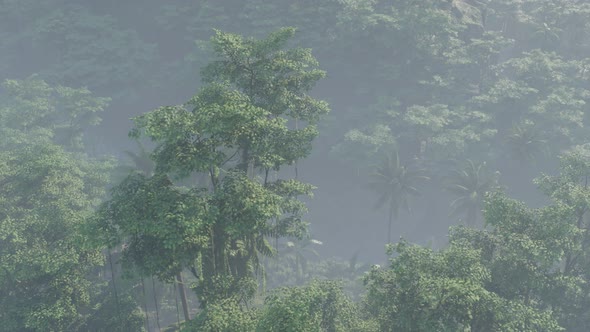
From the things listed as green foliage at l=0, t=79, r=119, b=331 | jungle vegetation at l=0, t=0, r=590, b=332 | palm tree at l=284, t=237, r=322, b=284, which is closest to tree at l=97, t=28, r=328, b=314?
jungle vegetation at l=0, t=0, r=590, b=332

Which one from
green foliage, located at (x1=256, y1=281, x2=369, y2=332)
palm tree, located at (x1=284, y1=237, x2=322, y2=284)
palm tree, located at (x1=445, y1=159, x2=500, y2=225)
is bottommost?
green foliage, located at (x1=256, y1=281, x2=369, y2=332)

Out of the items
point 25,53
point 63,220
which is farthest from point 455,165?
point 25,53

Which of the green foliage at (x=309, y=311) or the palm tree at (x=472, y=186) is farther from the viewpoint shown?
the palm tree at (x=472, y=186)

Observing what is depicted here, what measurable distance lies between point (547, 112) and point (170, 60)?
168 ft

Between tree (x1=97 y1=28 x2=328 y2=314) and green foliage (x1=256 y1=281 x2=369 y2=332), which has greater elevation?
tree (x1=97 y1=28 x2=328 y2=314)

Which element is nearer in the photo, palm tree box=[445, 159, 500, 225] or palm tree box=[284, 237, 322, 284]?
palm tree box=[445, 159, 500, 225]

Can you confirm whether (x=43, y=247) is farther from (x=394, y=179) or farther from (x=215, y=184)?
(x=394, y=179)

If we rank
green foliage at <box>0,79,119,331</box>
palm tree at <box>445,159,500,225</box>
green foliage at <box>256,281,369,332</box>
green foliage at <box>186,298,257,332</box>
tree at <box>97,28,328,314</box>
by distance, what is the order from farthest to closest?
palm tree at <box>445,159,500,225</box> < green foliage at <box>0,79,119,331</box> < tree at <box>97,28,328,314</box> < green foliage at <box>186,298,257,332</box> < green foliage at <box>256,281,369,332</box>

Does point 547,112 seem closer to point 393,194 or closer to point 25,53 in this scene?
point 393,194

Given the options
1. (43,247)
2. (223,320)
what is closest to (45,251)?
(43,247)

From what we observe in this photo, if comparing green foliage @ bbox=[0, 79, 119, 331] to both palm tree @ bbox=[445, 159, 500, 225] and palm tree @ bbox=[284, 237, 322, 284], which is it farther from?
palm tree @ bbox=[445, 159, 500, 225]

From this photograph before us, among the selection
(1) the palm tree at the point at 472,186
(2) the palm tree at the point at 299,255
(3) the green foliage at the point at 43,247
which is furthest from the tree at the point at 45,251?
(1) the palm tree at the point at 472,186

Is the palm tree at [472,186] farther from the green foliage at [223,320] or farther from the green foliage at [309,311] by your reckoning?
the green foliage at [223,320]

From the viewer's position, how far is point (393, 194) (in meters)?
49.5
